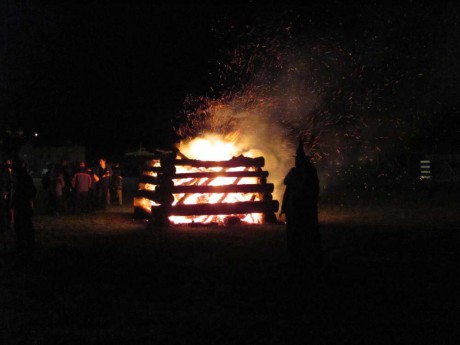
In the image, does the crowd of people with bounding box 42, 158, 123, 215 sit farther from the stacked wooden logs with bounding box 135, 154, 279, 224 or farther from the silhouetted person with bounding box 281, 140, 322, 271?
the silhouetted person with bounding box 281, 140, 322, 271

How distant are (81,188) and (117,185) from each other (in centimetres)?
559

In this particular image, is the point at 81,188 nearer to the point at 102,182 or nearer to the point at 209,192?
the point at 102,182

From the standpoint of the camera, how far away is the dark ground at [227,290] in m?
5.82

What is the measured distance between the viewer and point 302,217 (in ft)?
31.3

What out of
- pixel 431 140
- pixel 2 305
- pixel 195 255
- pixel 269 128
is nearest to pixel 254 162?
pixel 269 128

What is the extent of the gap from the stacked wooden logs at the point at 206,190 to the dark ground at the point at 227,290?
1.78 meters

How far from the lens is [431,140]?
4853 cm

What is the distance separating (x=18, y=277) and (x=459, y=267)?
6.65 m

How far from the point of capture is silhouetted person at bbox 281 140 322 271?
9.23 m

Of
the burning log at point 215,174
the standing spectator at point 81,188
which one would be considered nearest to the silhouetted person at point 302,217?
the burning log at point 215,174

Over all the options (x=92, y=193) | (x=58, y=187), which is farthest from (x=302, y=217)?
(x=92, y=193)

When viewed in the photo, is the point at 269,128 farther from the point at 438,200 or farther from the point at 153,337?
the point at 153,337

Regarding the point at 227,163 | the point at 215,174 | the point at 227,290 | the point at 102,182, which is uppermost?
the point at 227,163

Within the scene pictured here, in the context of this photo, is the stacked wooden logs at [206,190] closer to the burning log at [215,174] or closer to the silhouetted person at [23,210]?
the burning log at [215,174]
